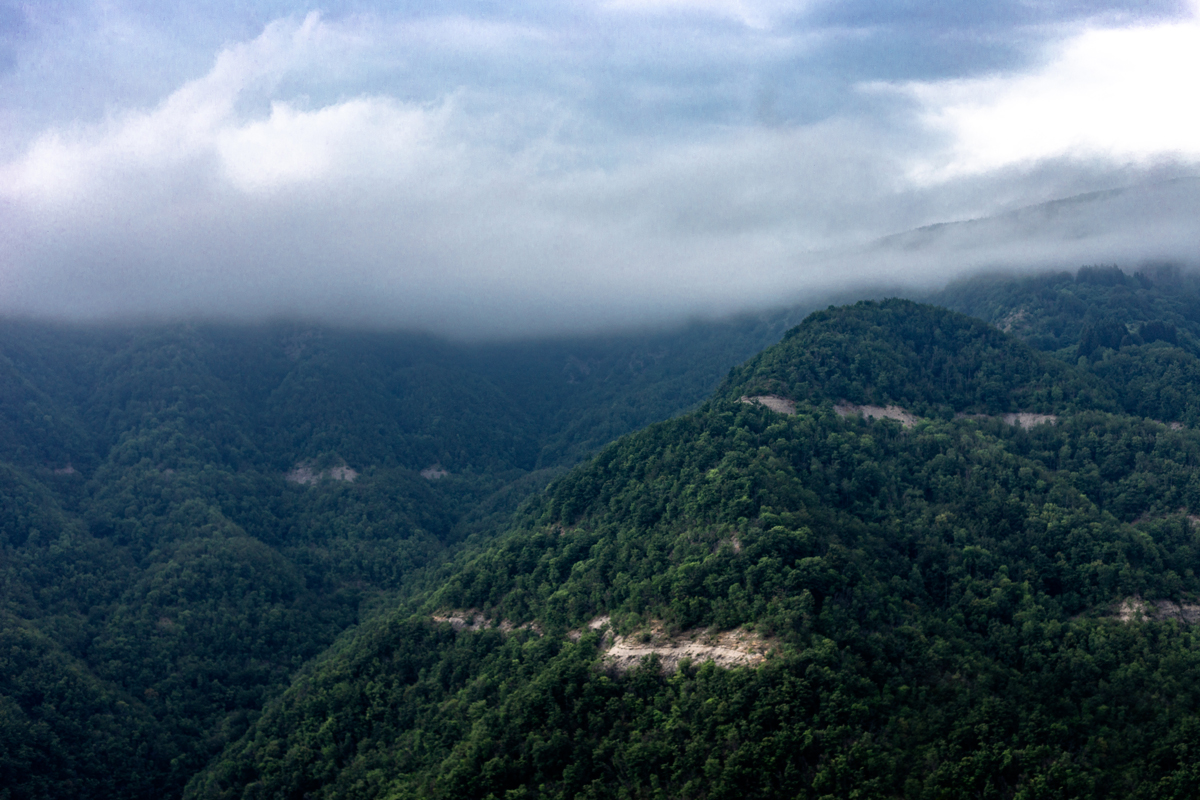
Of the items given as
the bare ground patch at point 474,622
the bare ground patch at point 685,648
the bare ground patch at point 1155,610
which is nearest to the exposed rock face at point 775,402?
the bare ground patch at point 474,622

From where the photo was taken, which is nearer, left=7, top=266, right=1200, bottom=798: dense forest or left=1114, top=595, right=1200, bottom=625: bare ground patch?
left=7, top=266, right=1200, bottom=798: dense forest

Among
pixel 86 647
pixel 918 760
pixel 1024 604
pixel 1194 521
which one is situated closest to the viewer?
pixel 918 760

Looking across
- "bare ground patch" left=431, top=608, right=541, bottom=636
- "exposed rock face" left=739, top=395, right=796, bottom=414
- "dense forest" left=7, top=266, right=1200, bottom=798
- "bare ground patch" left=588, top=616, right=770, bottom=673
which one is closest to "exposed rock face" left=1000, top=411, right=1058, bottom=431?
"dense forest" left=7, top=266, right=1200, bottom=798

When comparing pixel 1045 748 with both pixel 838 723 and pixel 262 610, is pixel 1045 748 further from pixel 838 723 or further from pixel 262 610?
pixel 262 610

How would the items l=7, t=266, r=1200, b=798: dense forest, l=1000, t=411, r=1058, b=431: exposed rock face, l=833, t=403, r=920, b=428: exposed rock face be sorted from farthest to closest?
1. l=1000, t=411, r=1058, b=431: exposed rock face
2. l=833, t=403, r=920, b=428: exposed rock face
3. l=7, t=266, r=1200, b=798: dense forest

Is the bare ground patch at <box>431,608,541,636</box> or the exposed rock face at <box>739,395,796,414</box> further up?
the exposed rock face at <box>739,395,796,414</box>

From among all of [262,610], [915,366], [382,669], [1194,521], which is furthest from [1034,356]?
[262,610]

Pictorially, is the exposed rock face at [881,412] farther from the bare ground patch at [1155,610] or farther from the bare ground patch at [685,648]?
the bare ground patch at [685,648]

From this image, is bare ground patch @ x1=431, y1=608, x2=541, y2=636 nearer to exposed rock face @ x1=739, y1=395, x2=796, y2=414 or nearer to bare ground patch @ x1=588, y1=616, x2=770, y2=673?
bare ground patch @ x1=588, y1=616, x2=770, y2=673
